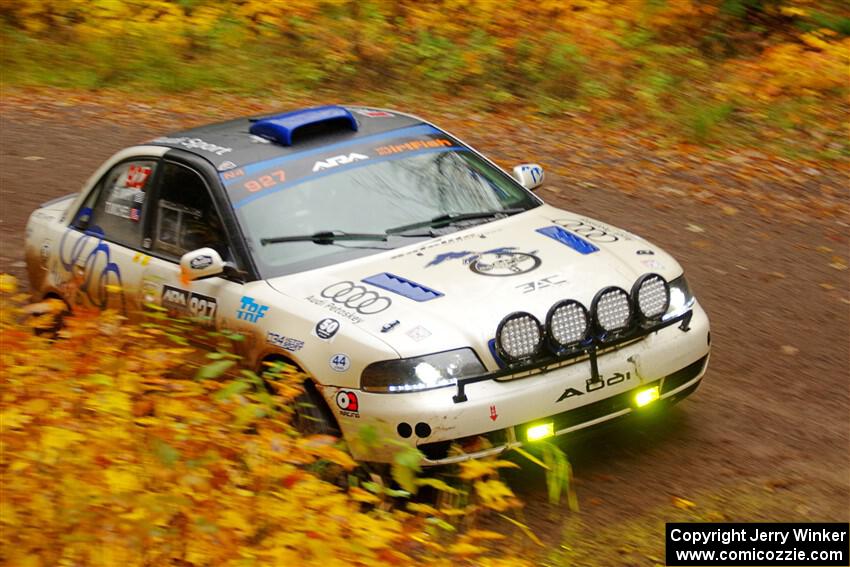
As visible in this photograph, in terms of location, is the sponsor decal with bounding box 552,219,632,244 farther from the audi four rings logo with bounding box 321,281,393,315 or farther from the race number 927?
the race number 927

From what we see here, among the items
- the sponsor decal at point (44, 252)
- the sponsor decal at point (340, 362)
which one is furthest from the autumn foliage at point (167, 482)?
the sponsor decal at point (44, 252)

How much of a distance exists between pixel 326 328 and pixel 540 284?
1.08 m

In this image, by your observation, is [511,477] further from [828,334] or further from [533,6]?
[533,6]

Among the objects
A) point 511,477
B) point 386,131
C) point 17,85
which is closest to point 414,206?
point 386,131

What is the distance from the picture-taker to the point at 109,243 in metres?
6.94

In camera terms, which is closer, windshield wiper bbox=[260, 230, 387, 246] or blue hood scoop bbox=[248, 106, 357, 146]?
windshield wiper bbox=[260, 230, 387, 246]

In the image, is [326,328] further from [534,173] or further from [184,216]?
[534,173]

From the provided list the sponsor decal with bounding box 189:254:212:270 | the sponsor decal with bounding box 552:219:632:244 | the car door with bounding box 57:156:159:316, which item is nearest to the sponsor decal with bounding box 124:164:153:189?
the car door with bounding box 57:156:159:316

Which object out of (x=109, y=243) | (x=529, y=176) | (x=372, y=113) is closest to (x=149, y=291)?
(x=109, y=243)

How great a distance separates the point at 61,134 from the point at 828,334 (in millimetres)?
9022

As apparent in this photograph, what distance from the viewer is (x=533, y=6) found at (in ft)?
52.3

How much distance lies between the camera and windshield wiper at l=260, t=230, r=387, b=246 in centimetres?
614

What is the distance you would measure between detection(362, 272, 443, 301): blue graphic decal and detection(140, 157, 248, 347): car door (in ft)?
2.41

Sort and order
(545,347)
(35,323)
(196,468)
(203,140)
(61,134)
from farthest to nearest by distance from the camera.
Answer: (61,134), (203,140), (35,323), (545,347), (196,468)
